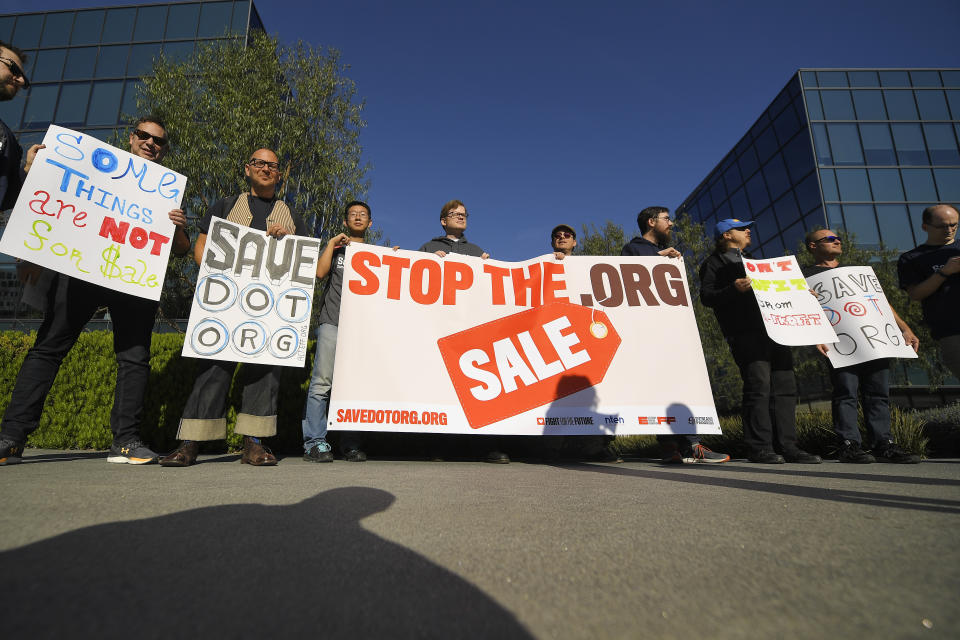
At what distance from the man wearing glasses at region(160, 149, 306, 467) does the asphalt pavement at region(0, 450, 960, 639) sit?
3.20ft

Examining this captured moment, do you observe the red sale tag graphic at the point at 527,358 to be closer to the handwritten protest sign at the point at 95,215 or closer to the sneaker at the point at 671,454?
the sneaker at the point at 671,454

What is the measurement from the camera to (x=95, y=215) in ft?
10.0

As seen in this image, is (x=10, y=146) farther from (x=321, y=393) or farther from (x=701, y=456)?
(x=701, y=456)

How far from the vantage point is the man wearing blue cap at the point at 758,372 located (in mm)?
3883

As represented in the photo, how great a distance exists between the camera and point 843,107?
2039 cm

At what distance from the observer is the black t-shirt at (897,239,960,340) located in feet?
11.5

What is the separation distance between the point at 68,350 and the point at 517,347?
3.23m

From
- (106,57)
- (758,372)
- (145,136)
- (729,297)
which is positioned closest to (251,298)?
(145,136)

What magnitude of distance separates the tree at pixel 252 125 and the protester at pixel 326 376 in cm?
638

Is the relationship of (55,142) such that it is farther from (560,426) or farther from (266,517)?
(560,426)

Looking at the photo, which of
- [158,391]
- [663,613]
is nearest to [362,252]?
[158,391]

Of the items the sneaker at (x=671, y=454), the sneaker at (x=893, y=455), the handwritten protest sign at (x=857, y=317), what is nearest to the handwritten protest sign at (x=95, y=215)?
the sneaker at (x=671, y=454)

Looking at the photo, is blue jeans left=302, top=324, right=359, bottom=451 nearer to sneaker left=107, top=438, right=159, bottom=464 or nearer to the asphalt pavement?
sneaker left=107, top=438, right=159, bottom=464

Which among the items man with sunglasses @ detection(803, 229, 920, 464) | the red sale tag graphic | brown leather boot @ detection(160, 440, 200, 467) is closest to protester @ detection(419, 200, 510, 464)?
the red sale tag graphic
